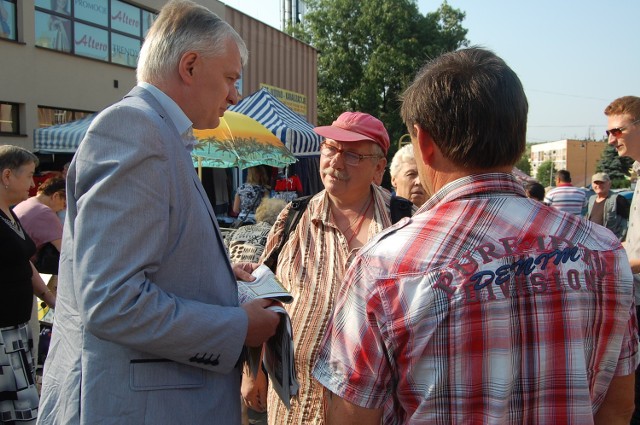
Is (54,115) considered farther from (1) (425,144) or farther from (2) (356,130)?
(1) (425,144)

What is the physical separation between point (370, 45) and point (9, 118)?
69.9 feet

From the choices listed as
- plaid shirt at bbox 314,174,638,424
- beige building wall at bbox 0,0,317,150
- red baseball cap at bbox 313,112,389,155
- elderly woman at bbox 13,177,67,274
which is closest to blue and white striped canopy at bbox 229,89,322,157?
elderly woman at bbox 13,177,67,274

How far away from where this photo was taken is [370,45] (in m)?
30.7

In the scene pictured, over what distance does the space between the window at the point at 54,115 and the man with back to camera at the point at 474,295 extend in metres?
14.5

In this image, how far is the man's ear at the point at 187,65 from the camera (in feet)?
4.88

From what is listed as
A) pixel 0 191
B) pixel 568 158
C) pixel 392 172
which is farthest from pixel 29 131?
pixel 568 158

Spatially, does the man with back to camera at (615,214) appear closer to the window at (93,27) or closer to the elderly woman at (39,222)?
the elderly woman at (39,222)

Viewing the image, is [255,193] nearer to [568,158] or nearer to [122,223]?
[122,223]

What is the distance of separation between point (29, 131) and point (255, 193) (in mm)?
8372

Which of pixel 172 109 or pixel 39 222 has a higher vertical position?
pixel 172 109

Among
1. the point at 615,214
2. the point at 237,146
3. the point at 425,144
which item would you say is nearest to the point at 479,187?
the point at 425,144

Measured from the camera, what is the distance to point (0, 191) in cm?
357

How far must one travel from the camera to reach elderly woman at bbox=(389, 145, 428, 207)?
3863 mm

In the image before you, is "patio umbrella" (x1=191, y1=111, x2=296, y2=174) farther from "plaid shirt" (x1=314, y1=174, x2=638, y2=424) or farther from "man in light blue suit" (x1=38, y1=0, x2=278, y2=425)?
"plaid shirt" (x1=314, y1=174, x2=638, y2=424)
